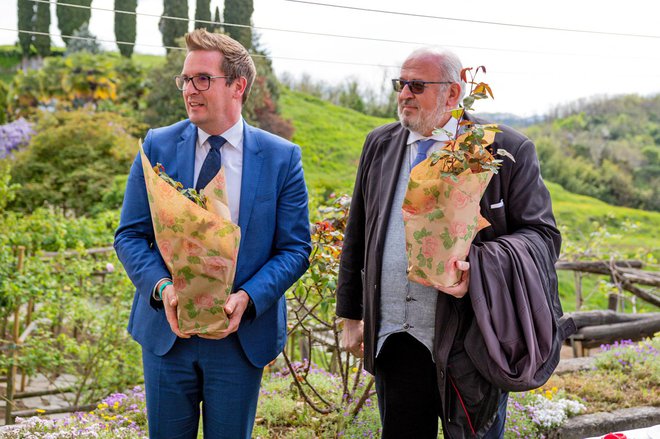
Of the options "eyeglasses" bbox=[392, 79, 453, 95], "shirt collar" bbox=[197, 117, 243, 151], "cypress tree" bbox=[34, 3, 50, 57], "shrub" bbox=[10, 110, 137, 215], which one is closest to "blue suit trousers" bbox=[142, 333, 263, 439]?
"shirt collar" bbox=[197, 117, 243, 151]

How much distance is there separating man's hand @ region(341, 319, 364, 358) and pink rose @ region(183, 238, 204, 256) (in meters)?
0.79

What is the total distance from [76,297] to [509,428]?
12.5 ft

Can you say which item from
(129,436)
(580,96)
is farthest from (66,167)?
(580,96)

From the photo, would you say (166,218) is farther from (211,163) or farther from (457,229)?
(457,229)

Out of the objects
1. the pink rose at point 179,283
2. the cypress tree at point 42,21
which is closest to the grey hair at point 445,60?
the pink rose at point 179,283

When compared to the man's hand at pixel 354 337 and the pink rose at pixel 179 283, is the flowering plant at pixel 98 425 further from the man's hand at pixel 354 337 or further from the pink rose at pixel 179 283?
the pink rose at pixel 179 283

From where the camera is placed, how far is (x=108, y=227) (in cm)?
883

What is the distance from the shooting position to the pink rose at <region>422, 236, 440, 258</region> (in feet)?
6.12

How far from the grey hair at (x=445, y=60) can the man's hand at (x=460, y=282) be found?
59 centimetres

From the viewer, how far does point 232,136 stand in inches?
86.7

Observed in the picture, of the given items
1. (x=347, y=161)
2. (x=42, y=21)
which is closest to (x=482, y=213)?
(x=347, y=161)

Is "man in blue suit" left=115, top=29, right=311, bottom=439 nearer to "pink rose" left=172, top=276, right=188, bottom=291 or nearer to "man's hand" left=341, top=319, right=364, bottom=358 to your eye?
"pink rose" left=172, top=276, right=188, bottom=291

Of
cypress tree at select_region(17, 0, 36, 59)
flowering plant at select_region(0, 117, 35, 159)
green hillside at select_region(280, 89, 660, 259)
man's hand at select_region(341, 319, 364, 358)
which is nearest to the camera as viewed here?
man's hand at select_region(341, 319, 364, 358)

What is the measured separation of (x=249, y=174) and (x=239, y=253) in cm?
25
